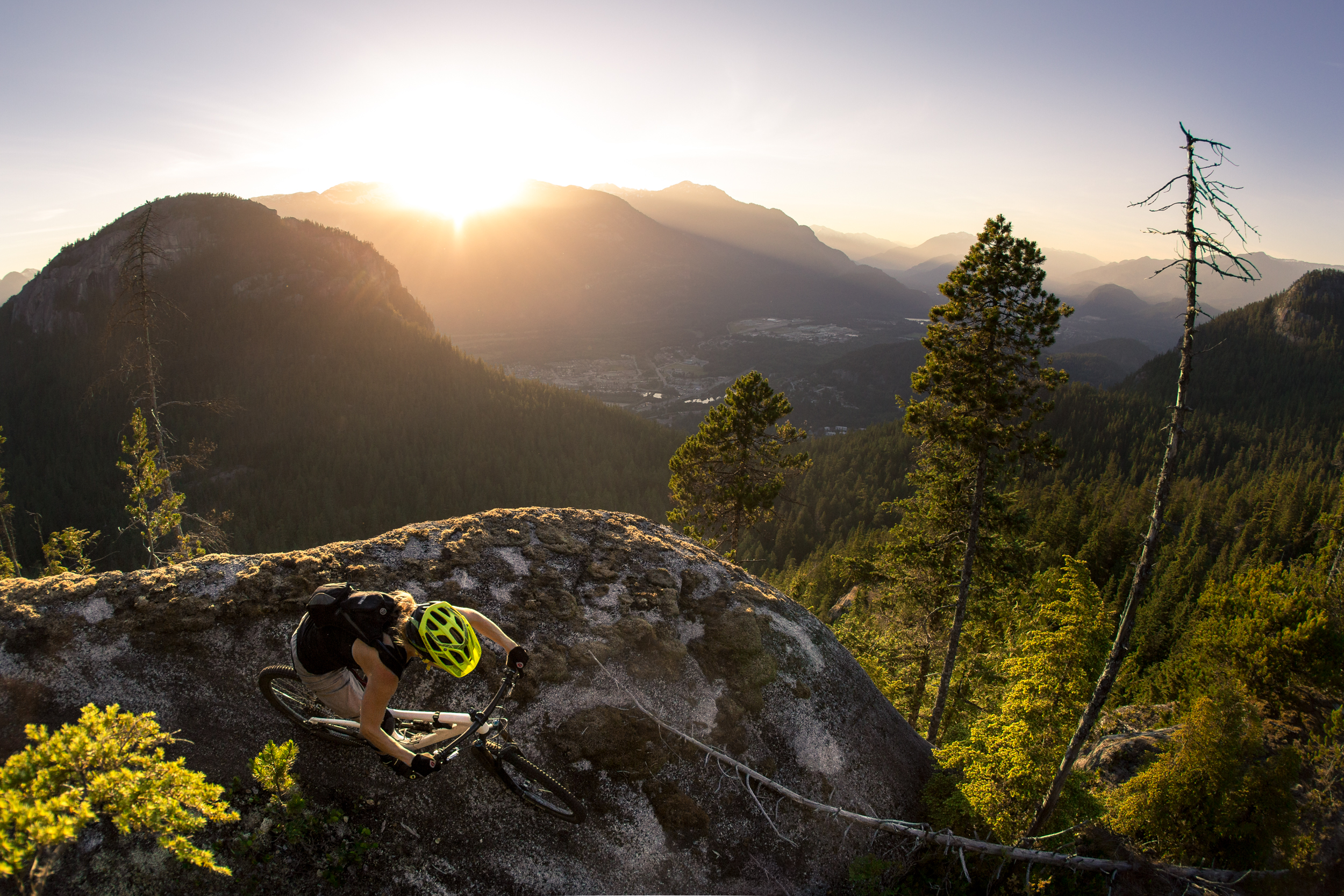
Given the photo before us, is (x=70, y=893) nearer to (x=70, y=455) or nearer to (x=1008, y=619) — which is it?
(x=1008, y=619)

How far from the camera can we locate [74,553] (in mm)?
21547

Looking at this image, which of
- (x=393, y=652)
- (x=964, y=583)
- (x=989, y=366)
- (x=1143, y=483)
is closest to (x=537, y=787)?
(x=393, y=652)

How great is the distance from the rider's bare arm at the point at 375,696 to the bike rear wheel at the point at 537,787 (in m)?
1.82

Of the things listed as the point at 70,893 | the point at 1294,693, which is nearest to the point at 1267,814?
the point at 1294,693

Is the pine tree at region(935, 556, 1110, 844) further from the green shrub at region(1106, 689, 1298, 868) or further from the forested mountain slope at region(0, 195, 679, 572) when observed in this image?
the forested mountain slope at region(0, 195, 679, 572)

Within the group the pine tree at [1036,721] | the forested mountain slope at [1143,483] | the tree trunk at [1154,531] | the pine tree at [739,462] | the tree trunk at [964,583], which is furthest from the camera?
the forested mountain slope at [1143,483]

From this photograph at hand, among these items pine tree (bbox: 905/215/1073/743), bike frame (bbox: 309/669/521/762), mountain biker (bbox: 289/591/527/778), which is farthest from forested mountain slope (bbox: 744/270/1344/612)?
mountain biker (bbox: 289/591/527/778)

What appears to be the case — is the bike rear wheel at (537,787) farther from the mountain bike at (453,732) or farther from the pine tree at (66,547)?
the pine tree at (66,547)

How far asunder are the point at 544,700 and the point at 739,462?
19944 mm

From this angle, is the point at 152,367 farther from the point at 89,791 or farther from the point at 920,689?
the point at 920,689

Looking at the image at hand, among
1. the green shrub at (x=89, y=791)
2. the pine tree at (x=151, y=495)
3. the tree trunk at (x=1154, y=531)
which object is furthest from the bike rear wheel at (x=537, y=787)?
the pine tree at (x=151, y=495)

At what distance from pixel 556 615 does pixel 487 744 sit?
2.89m

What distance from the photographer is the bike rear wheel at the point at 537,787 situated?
763 cm

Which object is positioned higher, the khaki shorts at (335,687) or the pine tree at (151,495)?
the khaki shorts at (335,687)
